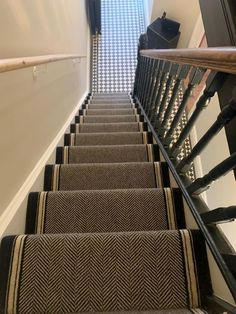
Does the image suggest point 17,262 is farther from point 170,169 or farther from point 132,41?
point 132,41

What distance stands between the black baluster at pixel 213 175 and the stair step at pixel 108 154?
0.86m

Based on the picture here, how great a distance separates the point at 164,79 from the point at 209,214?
4.06 feet

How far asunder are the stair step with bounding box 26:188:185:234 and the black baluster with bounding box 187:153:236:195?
0.22 meters

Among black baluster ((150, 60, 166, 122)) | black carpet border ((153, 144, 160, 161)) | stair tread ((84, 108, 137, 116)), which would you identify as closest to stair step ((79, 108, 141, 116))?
stair tread ((84, 108, 137, 116))

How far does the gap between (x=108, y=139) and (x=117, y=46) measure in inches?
157

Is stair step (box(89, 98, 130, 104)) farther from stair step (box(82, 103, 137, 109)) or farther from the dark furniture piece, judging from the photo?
the dark furniture piece

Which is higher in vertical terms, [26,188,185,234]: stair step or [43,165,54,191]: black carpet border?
[43,165,54,191]: black carpet border

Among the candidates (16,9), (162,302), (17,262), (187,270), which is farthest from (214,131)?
(16,9)

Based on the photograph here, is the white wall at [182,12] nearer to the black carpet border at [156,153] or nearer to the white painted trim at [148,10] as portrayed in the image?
the white painted trim at [148,10]

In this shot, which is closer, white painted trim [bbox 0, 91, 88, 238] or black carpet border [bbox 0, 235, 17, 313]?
black carpet border [bbox 0, 235, 17, 313]

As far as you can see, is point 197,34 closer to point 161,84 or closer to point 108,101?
point 108,101

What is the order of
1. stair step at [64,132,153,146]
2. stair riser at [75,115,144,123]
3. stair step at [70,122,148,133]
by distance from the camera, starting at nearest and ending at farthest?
stair step at [64,132,153,146]
stair step at [70,122,148,133]
stair riser at [75,115,144,123]

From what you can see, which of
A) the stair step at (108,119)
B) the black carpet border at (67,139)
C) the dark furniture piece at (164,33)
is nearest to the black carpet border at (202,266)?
the black carpet border at (67,139)

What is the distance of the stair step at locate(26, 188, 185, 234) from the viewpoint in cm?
144
